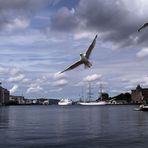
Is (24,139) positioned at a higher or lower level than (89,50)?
lower

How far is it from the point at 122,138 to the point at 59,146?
1360 centimetres

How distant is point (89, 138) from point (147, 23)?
51304 mm

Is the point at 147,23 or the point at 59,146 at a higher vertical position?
the point at 147,23

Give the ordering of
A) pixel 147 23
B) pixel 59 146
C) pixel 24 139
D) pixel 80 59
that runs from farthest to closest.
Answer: pixel 24 139 < pixel 59 146 < pixel 80 59 < pixel 147 23

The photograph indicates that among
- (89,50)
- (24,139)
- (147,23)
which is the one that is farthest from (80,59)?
(24,139)

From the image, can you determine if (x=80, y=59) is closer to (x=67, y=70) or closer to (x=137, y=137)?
(x=67, y=70)

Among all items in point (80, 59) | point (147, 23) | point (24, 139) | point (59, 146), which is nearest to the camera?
point (147, 23)

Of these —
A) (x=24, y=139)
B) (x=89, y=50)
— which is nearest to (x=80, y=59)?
(x=89, y=50)

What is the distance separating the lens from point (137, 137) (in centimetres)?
7575

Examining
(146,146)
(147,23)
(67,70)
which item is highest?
(147,23)

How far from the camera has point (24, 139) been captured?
7138cm

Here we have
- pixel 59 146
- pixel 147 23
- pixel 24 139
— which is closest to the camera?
pixel 147 23

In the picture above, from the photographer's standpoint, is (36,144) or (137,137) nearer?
(36,144)

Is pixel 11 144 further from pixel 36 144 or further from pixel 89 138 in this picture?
pixel 89 138
